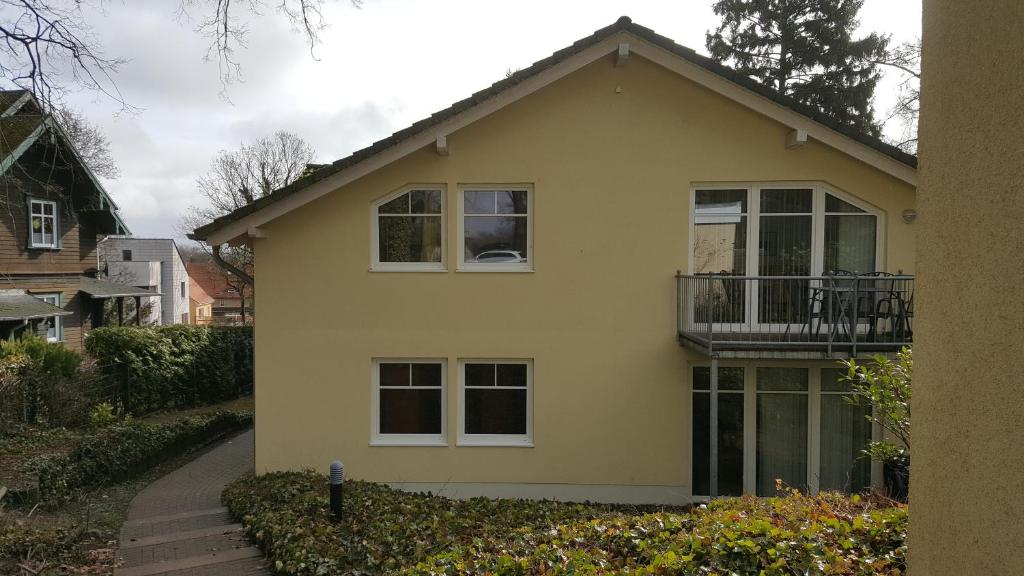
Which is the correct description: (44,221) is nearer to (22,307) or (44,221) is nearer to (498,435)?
(22,307)

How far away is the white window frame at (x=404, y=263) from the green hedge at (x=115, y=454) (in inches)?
217

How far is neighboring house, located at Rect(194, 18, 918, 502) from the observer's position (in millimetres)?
9562

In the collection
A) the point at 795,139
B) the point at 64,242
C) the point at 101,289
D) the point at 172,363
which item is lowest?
the point at 172,363

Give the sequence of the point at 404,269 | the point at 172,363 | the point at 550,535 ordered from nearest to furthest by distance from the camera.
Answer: the point at 550,535 → the point at 404,269 → the point at 172,363

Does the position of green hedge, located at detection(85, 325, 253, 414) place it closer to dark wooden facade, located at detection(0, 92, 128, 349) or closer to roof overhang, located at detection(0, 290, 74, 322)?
roof overhang, located at detection(0, 290, 74, 322)

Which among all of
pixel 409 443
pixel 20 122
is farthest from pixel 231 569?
pixel 20 122

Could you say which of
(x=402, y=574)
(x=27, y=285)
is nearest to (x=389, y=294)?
(x=402, y=574)

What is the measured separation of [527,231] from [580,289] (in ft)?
4.21

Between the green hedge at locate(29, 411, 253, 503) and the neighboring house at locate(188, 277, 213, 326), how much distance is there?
4509 cm

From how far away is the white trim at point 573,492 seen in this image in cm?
969

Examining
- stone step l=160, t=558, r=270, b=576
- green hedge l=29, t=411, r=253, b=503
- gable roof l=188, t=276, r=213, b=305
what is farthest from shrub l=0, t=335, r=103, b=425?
gable roof l=188, t=276, r=213, b=305

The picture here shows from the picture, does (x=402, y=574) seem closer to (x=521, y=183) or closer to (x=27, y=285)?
(x=521, y=183)

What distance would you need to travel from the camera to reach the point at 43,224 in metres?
19.5

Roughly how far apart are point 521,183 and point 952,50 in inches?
290
